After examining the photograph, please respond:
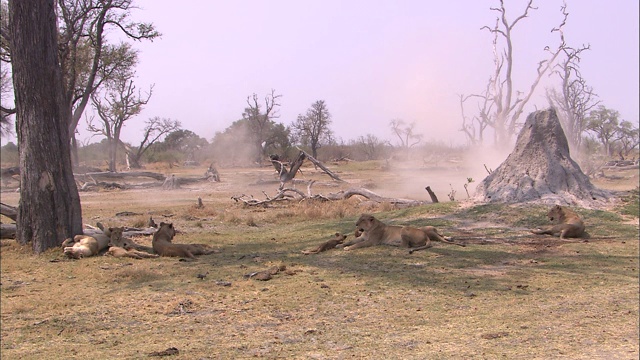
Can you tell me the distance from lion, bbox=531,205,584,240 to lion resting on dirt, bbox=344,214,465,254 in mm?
2245

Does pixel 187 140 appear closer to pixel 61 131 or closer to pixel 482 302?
pixel 61 131

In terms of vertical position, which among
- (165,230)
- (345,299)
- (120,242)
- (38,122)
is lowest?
(345,299)

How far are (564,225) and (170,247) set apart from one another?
7356 mm

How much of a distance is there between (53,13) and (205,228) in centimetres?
627

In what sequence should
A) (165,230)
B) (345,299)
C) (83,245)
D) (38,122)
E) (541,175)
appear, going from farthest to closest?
(541,175) < (38,122) < (165,230) < (83,245) < (345,299)

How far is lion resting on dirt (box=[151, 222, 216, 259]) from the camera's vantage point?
31.8 feet

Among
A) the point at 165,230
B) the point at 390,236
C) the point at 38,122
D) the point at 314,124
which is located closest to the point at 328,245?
the point at 390,236

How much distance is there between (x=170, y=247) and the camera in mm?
9742

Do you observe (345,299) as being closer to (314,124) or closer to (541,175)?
(541,175)

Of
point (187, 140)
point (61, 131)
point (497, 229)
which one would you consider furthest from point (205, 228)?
point (187, 140)

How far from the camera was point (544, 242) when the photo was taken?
10250 mm

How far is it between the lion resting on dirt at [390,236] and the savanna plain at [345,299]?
197 millimetres

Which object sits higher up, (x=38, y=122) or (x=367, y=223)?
(x=38, y=122)

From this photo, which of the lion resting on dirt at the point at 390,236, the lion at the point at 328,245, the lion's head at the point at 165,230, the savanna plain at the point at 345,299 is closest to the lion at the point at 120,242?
the lion's head at the point at 165,230
